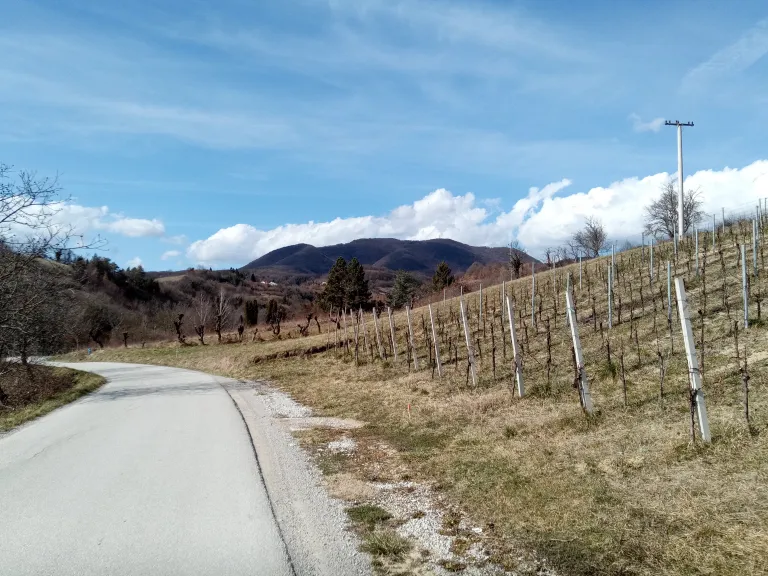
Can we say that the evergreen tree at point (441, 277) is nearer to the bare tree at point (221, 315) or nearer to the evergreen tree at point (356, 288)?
the evergreen tree at point (356, 288)

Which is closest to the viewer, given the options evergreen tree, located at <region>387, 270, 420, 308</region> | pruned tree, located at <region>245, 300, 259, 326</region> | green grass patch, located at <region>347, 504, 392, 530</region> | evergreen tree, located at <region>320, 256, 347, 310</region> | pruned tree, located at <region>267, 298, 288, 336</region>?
green grass patch, located at <region>347, 504, 392, 530</region>

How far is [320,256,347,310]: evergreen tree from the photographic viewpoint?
64.6 m

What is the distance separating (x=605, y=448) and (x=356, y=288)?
5790 centimetres

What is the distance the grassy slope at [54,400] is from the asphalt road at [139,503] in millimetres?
1882

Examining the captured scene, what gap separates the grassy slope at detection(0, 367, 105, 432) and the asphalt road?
6.17 feet

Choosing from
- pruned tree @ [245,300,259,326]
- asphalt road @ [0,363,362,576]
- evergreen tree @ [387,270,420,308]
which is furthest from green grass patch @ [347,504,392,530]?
→ pruned tree @ [245,300,259,326]

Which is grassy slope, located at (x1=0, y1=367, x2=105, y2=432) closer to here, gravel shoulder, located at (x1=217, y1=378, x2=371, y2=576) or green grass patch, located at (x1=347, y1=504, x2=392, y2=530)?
gravel shoulder, located at (x1=217, y1=378, x2=371, y2=576)

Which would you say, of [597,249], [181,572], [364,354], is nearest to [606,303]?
[364,354]

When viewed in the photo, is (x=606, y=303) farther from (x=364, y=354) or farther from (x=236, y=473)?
(x=236, y=473)

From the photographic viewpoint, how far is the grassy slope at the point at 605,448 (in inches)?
175

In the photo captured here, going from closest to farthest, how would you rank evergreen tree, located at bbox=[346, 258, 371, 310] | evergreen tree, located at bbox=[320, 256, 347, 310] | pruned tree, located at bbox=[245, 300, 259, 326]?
evergreen tree, located at bbox=[346, 258, 371, 310], evergreen tree, located at bbox=[320, 256, 347, 310], pruned tree, located at bbox=[245, 300, 259, 326]

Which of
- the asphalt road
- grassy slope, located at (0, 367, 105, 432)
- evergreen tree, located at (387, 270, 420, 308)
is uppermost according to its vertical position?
evergreen tree, located at (387, 270, 420, 308)

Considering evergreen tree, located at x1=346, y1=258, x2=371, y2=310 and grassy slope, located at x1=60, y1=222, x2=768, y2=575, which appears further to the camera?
evergreen tree, located at x1=346, y1=258, x2=371, y2=310

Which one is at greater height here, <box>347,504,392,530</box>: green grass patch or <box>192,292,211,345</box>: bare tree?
<box>192,292,211,345</box>: bare tree
